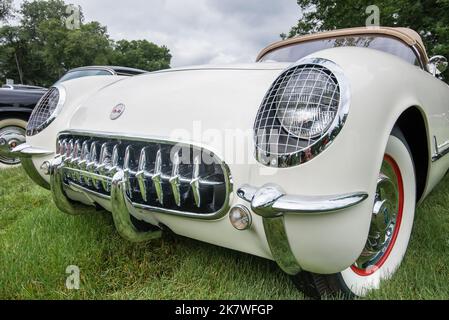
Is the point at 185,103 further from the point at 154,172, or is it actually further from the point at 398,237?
the point at 398,237

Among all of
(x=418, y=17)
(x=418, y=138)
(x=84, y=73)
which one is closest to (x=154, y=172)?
(x=418, y=138)

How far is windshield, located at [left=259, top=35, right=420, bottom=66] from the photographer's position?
2314mm

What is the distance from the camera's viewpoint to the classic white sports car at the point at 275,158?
41.7 inches

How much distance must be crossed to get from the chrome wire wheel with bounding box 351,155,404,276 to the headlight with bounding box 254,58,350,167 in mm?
405

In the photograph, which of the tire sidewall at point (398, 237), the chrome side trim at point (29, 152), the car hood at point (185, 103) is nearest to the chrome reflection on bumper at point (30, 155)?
the chrome side trim at point (29, 152)

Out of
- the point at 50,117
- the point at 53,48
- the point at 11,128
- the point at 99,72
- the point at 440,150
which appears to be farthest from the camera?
the point at 53,48

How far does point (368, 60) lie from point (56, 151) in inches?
64.6

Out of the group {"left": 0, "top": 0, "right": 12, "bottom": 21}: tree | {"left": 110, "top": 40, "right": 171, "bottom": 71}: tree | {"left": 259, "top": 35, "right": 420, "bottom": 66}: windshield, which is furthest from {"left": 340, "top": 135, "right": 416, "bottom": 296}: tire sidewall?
{"left": 0, "top": 0, "right": 12, "bottom": 21}: tree

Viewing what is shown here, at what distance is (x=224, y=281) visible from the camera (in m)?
1.53

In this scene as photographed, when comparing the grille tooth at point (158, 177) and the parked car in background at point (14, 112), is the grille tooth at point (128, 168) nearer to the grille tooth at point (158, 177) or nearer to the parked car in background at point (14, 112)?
the grille tooth at point (158, 177)

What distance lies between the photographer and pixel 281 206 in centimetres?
101

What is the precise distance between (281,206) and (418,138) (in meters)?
1.04

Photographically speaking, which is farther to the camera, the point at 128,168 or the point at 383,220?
the point at 128,168

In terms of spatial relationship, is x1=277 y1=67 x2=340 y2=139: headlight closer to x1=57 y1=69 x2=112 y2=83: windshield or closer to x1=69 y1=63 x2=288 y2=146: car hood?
x1=69 y1=63 x2=288 y2=146: car hood
